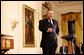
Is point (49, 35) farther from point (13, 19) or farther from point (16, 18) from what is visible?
point (16, 18)

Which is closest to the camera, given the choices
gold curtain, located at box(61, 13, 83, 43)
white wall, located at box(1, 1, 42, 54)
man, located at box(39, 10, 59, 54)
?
man, located at box(39, 10, 59, 54)

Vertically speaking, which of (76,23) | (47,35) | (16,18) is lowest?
(47,35)

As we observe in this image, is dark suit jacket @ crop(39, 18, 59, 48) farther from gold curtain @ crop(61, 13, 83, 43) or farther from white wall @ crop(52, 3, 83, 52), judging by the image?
gold curtain @ crop(61, 13, 83, 43)

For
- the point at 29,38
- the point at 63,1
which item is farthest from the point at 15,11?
the point at 63,1

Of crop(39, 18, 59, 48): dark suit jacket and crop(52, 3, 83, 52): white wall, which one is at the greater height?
crop(52, 3, 83, 52): white wall

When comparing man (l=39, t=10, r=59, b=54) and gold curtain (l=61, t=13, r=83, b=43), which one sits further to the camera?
gold curtain (l=61, t=13, r=83, b=43)

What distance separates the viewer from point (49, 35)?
13.2ft

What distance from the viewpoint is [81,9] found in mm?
13430

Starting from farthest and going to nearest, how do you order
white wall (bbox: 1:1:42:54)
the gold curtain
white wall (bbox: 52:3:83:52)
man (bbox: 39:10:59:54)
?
1. white wall (bbox: 52:3:83:52)
2. the gold curtain
3. white wall (bbox: 1:1:42:54)
4. man (bbox: 39:10:59:54)

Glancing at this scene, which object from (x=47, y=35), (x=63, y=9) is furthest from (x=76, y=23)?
(x=47, y=35)

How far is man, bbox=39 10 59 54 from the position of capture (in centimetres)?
390

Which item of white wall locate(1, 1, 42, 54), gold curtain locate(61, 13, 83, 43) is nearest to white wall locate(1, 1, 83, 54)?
white wall locate(1, 1, 42, 54)

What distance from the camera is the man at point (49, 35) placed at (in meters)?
3.90

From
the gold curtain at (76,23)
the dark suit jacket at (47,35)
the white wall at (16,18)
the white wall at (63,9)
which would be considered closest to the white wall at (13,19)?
the white wall at (16,18)
